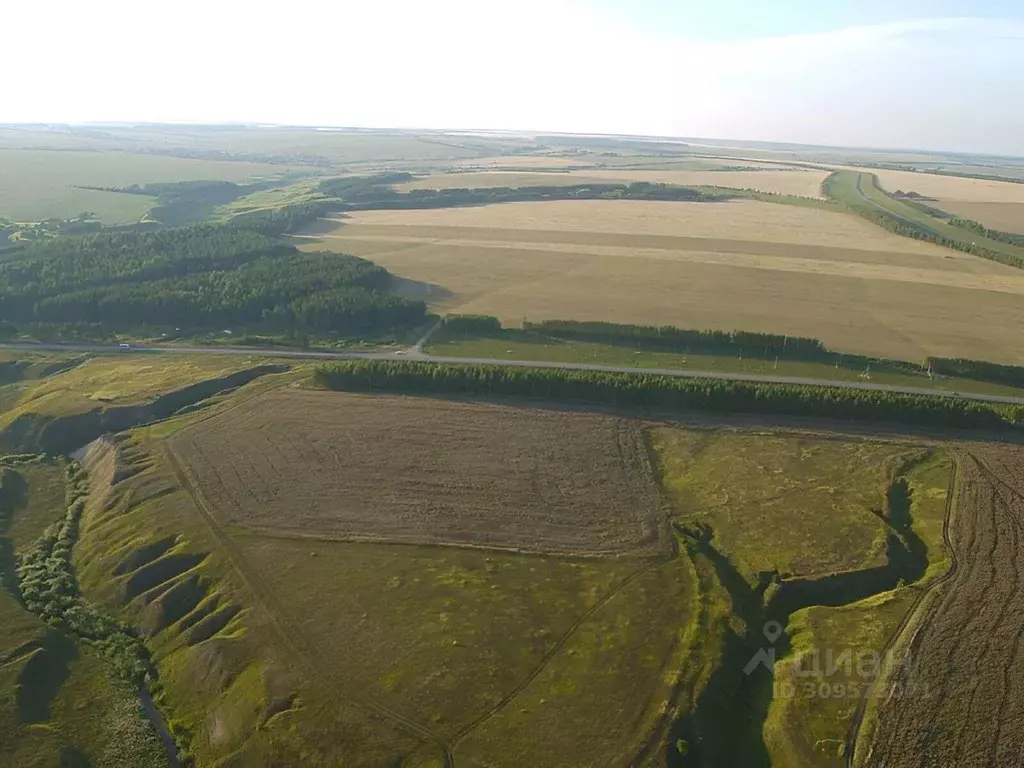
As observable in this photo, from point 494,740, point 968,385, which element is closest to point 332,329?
point 494,740

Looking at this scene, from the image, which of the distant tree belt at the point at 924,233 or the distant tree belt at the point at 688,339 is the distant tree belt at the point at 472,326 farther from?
the distant tree belt at the point at 924,233

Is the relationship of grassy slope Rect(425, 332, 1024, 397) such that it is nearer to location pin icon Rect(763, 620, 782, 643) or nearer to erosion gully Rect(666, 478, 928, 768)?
erosion gully Rect(666, 478, 928, 768)

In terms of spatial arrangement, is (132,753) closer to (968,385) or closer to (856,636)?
(856,636)

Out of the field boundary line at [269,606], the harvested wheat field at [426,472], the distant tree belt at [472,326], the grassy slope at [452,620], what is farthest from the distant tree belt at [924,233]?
the field boundary line at [269,606]

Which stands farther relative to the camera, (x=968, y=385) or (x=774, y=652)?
(x=968, y=385)

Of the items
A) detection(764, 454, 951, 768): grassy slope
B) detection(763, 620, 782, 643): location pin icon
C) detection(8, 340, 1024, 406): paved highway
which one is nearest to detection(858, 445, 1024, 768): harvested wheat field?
detection(764, 454, 951, 768): grassy slope

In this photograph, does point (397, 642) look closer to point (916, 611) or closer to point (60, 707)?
point (60, 707)
